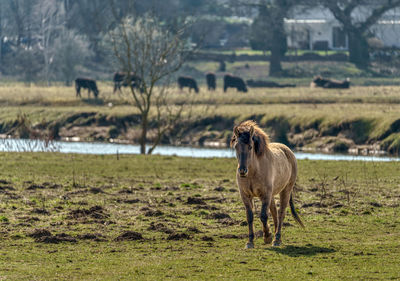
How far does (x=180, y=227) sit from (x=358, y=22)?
75.6 meters

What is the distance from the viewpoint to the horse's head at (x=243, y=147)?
12.1m

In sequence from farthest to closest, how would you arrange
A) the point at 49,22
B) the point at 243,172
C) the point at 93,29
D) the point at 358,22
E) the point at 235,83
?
the point at 93,29
the point at 358,22
the point at 49,22
the point at 235,83
the point at 243,172

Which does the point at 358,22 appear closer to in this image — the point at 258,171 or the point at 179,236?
the point at 179,236

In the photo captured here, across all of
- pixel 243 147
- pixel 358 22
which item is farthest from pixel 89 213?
pixel 358 22

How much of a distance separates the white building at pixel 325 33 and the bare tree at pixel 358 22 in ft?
21.4

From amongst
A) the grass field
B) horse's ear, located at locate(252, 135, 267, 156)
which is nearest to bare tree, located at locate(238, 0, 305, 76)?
the grass field

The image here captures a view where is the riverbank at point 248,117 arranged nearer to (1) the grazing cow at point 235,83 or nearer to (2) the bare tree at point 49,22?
(1) the grazing cow at point 235,83

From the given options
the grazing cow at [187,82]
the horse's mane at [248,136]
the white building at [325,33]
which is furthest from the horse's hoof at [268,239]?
the white building at [325,33]

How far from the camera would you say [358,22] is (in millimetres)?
87062

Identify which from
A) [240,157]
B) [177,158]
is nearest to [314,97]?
[177,158]

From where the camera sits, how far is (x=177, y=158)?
29953 millimetres

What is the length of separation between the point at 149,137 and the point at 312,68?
42.4 meters

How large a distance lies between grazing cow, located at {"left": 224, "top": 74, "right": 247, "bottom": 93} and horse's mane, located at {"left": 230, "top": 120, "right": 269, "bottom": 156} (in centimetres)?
5064

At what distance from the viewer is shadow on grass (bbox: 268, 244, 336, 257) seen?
12.4 m
